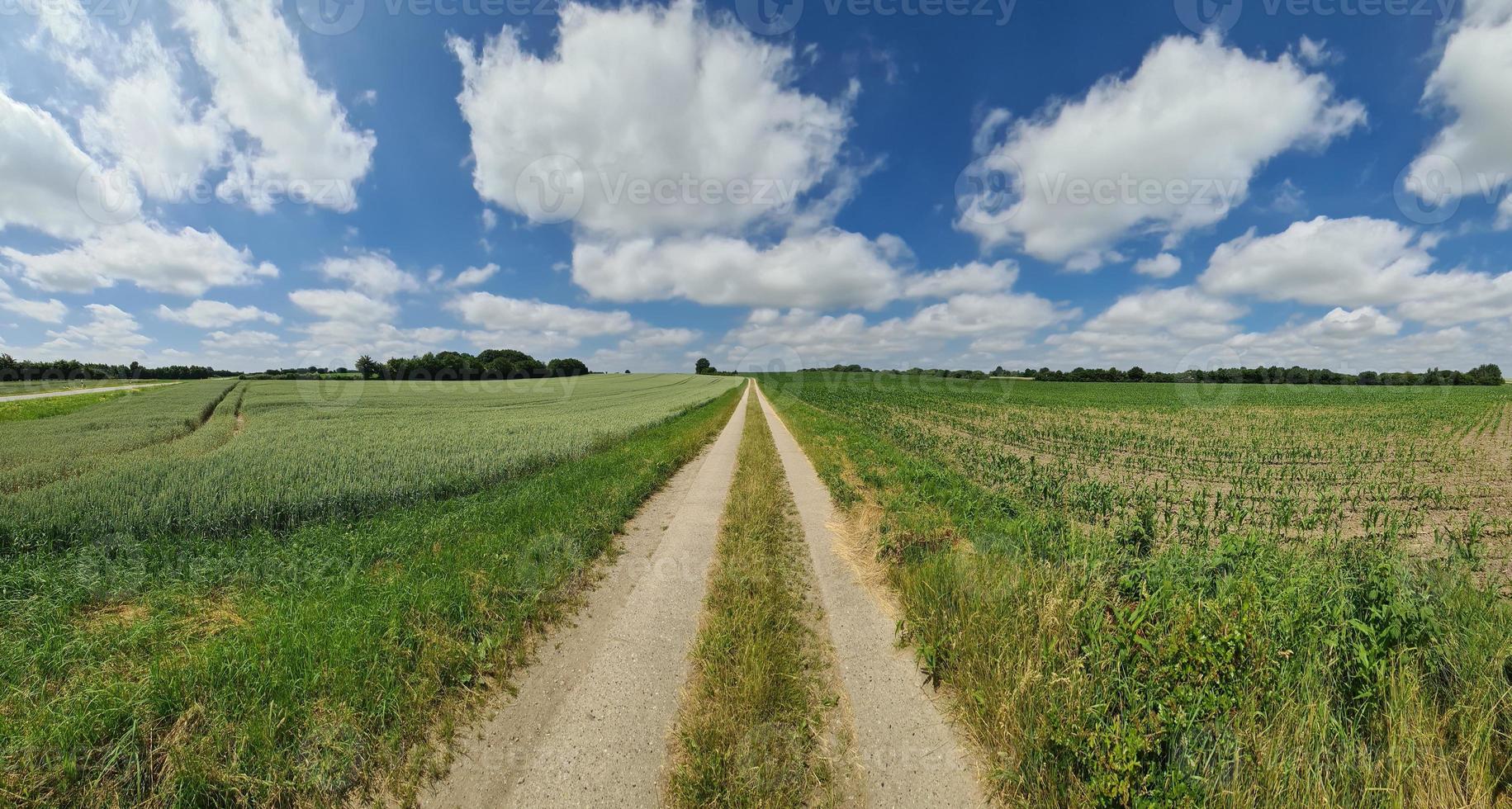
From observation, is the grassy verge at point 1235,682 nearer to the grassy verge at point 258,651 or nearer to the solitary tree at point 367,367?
the grassy verge at point 258,651

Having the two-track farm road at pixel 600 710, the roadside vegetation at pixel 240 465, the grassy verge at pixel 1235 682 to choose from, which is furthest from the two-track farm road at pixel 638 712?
the roadside vegetation at pixel 240 465

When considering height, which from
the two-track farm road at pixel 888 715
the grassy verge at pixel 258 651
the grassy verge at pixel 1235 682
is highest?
the grassy verge at pixel 1235 682

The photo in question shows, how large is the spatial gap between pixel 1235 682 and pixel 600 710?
196 inches

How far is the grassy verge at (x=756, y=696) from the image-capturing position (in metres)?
3.35

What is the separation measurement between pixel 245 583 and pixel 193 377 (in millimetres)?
151128

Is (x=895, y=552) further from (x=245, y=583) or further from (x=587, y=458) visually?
(x=587, y=458)

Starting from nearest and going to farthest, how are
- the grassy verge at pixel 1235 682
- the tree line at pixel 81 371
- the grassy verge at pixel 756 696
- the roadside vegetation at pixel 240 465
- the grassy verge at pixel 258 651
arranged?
the grassy verge at pixel 1235 682, the grassy verge at pixel 258 651, the grassy verge at pixel 756 696, the roadside vegetation at pixel 240 465, the tree line at pixel 81 371

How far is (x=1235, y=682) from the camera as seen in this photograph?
3.34 m

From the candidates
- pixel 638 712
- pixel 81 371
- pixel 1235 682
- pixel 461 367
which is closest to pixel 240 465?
pixel 638 712

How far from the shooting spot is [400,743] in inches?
142

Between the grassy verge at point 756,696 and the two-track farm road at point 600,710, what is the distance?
23 cm

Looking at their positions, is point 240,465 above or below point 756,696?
above

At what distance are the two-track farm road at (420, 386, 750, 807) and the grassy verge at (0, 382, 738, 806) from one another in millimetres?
434

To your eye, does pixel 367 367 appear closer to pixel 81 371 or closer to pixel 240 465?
pixel 81 371
